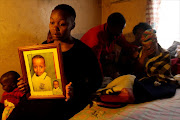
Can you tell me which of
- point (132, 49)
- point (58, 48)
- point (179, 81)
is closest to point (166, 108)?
point (179, 81)

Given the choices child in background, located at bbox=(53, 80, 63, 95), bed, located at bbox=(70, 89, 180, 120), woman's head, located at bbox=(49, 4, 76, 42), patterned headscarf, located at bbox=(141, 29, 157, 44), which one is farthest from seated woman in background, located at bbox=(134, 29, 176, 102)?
woman's head, located at bbox=(49, 4, 76, 42)

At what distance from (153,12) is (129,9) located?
52 centimetres

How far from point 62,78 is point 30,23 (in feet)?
4.43

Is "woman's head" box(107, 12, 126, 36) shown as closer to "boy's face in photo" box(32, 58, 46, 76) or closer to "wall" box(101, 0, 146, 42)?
"wall" box(101, 0, 146, 42)

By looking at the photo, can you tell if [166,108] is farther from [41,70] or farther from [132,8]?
[132,8]

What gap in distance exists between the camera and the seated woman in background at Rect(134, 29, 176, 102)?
1469mm

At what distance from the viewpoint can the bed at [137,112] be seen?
120cm

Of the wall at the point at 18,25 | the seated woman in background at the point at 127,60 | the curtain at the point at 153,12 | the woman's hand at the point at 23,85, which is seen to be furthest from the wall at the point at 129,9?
the woman's hand at the point at 23,85

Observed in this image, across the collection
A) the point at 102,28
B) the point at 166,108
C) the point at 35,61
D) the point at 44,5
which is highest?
the point at 44,5

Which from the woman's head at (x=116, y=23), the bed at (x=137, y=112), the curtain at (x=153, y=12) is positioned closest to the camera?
the bed at (x=137, y=112)

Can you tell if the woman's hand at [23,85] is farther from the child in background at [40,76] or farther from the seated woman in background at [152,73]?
the seated woman in background at [152,73]

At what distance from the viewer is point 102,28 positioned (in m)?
2.31

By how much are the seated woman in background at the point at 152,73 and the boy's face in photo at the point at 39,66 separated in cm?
84

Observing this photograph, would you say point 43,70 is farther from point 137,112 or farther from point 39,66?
point 137,112
